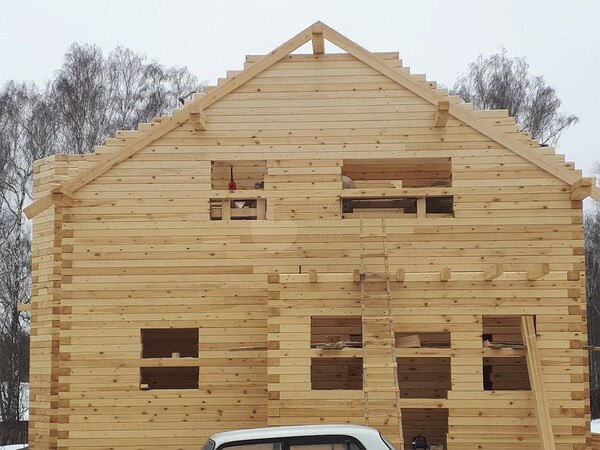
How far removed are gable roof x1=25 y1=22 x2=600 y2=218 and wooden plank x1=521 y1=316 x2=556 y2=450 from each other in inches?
132

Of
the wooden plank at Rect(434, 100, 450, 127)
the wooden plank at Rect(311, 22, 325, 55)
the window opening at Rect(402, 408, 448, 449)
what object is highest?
the wooden plank at Rect(311, 22, 325, 55)

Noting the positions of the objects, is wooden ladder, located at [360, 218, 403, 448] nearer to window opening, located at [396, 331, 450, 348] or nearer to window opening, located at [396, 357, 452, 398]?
window opening, located at [396, 331, 450, 348]

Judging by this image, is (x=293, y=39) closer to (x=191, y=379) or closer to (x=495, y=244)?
(x=495, y=244)

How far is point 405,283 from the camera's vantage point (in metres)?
16.5

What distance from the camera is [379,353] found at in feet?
52.3

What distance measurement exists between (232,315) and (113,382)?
2.68 m

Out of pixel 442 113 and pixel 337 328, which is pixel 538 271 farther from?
pixel 337 328

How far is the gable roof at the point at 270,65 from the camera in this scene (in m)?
17.7

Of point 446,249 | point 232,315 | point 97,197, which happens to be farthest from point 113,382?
point 446,249

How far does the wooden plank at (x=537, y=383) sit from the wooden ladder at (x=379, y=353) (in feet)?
8.17

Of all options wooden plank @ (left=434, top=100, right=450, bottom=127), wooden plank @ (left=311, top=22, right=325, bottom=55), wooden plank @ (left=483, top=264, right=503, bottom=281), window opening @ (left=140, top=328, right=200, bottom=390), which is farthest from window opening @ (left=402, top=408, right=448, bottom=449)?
wooden plank @ (left=311, top=22, right=325, bottom=55)

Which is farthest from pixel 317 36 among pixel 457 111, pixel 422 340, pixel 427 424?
pixel 427 424

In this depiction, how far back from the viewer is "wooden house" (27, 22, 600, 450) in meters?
16.3

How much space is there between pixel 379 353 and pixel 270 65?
649cm
